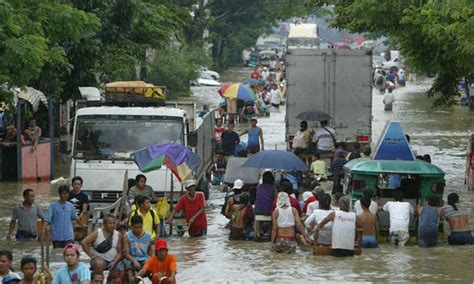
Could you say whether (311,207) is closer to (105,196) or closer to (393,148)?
(393,148)

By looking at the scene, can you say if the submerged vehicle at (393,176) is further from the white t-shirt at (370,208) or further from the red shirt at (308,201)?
the red shirt at (308,201)

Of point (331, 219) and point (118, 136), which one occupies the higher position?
point (118, 136)

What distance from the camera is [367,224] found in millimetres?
22766

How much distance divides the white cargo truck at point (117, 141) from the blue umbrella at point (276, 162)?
117 centimetres

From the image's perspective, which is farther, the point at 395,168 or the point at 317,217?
the point at 395,168

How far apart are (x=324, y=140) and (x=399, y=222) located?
36.2 ft

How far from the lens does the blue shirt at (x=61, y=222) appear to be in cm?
2142

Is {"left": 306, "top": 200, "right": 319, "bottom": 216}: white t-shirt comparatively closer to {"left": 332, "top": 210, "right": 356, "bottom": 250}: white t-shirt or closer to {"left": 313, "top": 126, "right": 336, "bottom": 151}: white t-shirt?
{"left": 332, "top": 210, "right": 356, "bottom": 250}: white t-shirt

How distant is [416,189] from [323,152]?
919 centimetres

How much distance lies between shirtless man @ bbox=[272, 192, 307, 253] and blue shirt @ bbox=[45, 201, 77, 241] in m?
3.20

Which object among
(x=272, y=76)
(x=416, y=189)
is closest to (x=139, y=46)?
(x=416, y=189)

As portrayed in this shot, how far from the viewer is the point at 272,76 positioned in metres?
81.9

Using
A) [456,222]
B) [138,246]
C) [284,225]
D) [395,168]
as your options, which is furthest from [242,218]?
[138,246]

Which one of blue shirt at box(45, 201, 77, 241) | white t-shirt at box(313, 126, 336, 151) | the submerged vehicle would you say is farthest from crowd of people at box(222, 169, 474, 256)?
white t-shirt at box(313, 126, 336, 151)
